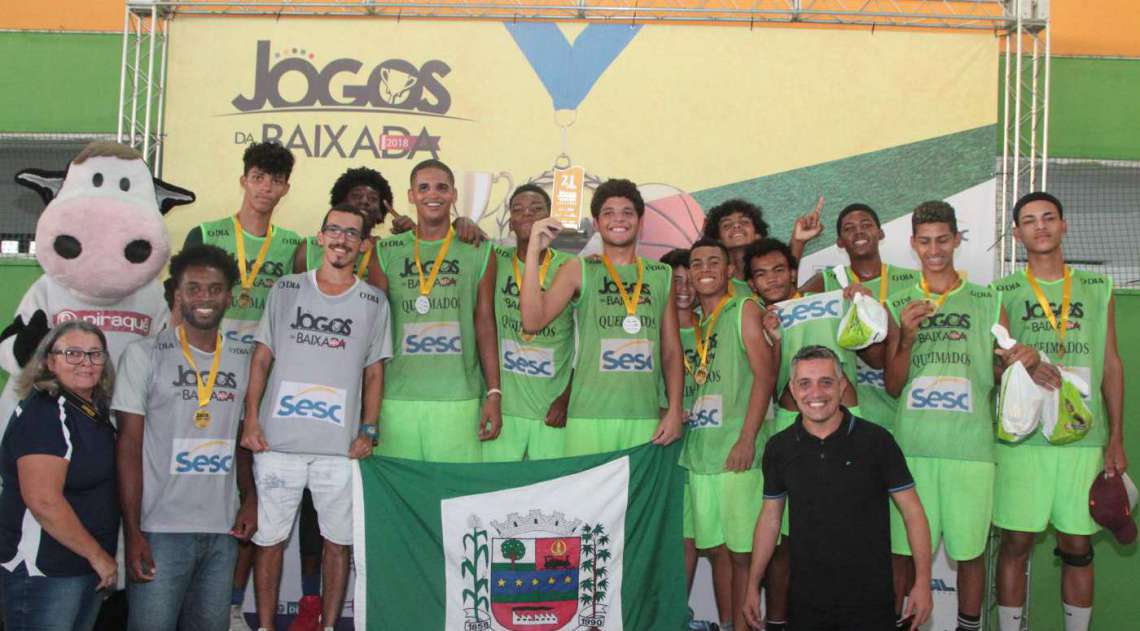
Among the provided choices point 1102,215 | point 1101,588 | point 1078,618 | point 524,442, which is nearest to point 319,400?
point 524,442

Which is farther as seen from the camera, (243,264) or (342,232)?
(243,264)

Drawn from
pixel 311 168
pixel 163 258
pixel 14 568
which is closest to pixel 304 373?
pixel 163 258

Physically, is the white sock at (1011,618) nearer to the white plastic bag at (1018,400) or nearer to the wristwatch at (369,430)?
the white plastic bag at (1018,400)

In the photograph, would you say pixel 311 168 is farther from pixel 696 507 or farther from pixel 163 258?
pixel 696 507

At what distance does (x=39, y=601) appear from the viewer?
319cm

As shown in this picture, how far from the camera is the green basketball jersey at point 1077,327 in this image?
4.38 m

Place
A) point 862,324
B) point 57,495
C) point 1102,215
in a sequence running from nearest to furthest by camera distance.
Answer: point 57,495, point 862,324, point 1102,215

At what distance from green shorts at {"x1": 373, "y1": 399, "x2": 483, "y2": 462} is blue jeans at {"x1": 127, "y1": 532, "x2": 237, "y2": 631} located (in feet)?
2.79

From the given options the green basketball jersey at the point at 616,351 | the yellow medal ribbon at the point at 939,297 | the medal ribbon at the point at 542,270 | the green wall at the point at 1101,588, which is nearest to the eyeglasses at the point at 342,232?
the medal ribbon at the point at 542,270

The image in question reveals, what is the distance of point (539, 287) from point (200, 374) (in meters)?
1.48

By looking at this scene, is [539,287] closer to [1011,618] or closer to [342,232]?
[342,232]

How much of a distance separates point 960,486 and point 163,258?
3.69 meters

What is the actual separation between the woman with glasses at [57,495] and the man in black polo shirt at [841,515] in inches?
94.1

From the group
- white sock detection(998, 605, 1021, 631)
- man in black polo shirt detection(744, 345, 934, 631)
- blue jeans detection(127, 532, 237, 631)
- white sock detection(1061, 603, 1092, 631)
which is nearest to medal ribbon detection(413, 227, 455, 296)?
blue jeans detection(127, 532, 237, 631)
